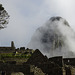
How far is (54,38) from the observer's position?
405ft

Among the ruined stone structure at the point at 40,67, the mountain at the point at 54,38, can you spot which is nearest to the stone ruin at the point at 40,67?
the ruined stone structure at the point at 40,67

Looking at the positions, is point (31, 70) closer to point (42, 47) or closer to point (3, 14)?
point (3, 14)

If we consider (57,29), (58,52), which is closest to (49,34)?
(57,29)

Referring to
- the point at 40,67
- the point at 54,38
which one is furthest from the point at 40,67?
the point at 54,38

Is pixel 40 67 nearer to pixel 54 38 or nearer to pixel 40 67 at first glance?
pixel 40 67

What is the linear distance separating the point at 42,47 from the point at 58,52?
12358 millimetres

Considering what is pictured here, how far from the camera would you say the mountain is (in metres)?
118

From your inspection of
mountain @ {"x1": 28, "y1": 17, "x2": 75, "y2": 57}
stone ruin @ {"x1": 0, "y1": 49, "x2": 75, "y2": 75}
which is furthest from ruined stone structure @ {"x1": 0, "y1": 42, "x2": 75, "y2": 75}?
mountain @ {"x1": 28, "y1": 17, "x2": 75, "y2": 57}

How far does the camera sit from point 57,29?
132m

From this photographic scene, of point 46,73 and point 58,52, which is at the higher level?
point 58,52

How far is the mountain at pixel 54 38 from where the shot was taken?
4648 inches

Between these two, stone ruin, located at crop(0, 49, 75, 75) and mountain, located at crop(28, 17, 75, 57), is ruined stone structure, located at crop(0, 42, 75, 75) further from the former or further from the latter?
mountain, located at crop(28, 17, 75, 57)

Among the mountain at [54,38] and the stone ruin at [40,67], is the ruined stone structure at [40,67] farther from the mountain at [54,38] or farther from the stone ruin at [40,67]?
the mountain at [54,38]

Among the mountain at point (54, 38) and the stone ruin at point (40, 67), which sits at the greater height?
the mountain at point (54, 38)
